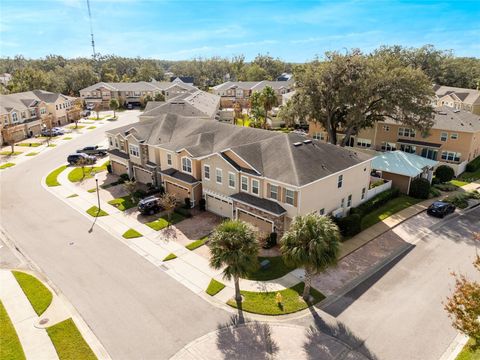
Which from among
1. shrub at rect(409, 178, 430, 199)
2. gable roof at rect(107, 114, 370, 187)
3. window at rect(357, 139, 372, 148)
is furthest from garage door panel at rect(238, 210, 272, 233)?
window at rect(357, 139, 372, 148)

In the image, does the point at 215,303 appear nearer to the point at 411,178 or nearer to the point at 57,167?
the point at 411,178

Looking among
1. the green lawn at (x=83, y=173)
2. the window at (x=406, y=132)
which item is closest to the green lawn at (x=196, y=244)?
the green lawn at (x=83, y=173)

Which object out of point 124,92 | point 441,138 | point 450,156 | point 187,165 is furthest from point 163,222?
point 124,92

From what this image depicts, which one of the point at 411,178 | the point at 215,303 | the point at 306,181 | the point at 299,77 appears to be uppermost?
the point at 299,77

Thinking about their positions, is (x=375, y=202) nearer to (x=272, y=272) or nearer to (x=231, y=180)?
(x=231, y=180)

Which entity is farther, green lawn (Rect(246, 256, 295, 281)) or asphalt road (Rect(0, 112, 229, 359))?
green lawn (Rect(246, 256, 295, 281))

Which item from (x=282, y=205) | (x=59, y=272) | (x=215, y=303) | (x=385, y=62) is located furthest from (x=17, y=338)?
(x=385, y=62)

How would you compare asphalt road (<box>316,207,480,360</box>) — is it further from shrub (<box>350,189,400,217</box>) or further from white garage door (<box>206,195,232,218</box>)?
white garage door (<box>206,195,232,218</box>)
